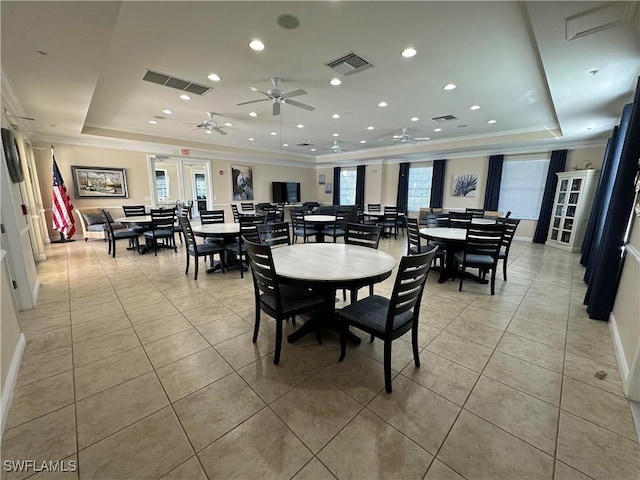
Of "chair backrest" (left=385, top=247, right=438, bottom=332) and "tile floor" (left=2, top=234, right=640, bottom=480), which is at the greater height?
"chair backrest" (left=385, top=247, right=438, bottom=332)

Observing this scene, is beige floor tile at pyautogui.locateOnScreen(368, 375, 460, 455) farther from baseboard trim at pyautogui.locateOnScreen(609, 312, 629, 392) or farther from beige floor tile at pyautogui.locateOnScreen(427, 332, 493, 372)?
baseboard trim at pyautogui.locateOnScreen(609, 312, 629, 392)

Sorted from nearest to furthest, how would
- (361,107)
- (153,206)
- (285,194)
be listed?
(361,107), (153,206), (285,194)

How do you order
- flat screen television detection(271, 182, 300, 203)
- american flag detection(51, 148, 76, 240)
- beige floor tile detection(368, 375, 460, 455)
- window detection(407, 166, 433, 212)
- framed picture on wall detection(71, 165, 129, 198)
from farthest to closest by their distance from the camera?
flat screen television detection(271, 182, 300, 203), window detection(407, 166, 433, 212), framed picture on wall detection(71, 165, 129, 198), american flag detection(51, 148, 76, 240), beige floor tile detection(368, 375, 460, 455)

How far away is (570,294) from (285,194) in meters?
9.56

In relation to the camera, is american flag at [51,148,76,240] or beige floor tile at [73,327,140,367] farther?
american flag at [51,148,76,240]

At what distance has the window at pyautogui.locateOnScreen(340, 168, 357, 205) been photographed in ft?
38.1

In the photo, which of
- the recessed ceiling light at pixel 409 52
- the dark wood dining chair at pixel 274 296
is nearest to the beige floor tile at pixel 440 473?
the dark wood dining chair at pixel 274 296

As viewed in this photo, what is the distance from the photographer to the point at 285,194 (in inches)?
441

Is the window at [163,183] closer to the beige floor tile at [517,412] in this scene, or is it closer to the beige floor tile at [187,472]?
the beige floor tile at [187,472]

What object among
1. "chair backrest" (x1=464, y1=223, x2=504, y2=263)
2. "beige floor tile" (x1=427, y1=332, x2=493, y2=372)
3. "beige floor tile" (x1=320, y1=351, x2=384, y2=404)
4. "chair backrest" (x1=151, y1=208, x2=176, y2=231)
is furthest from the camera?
"chair backrest" (x1=151, y1=208, x2=176, y2=231)

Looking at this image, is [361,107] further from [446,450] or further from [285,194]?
[285,194]

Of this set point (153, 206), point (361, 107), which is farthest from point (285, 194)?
point (361, 107)

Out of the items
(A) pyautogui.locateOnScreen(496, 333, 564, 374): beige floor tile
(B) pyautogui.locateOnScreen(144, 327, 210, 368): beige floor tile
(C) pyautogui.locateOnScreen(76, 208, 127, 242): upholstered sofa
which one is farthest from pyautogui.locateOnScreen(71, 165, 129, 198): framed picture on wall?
Answer: (A) pyautogui.locateOnScreen(496, 333, 564, 374): beige floor tile

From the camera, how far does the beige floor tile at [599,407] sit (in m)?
1.53
